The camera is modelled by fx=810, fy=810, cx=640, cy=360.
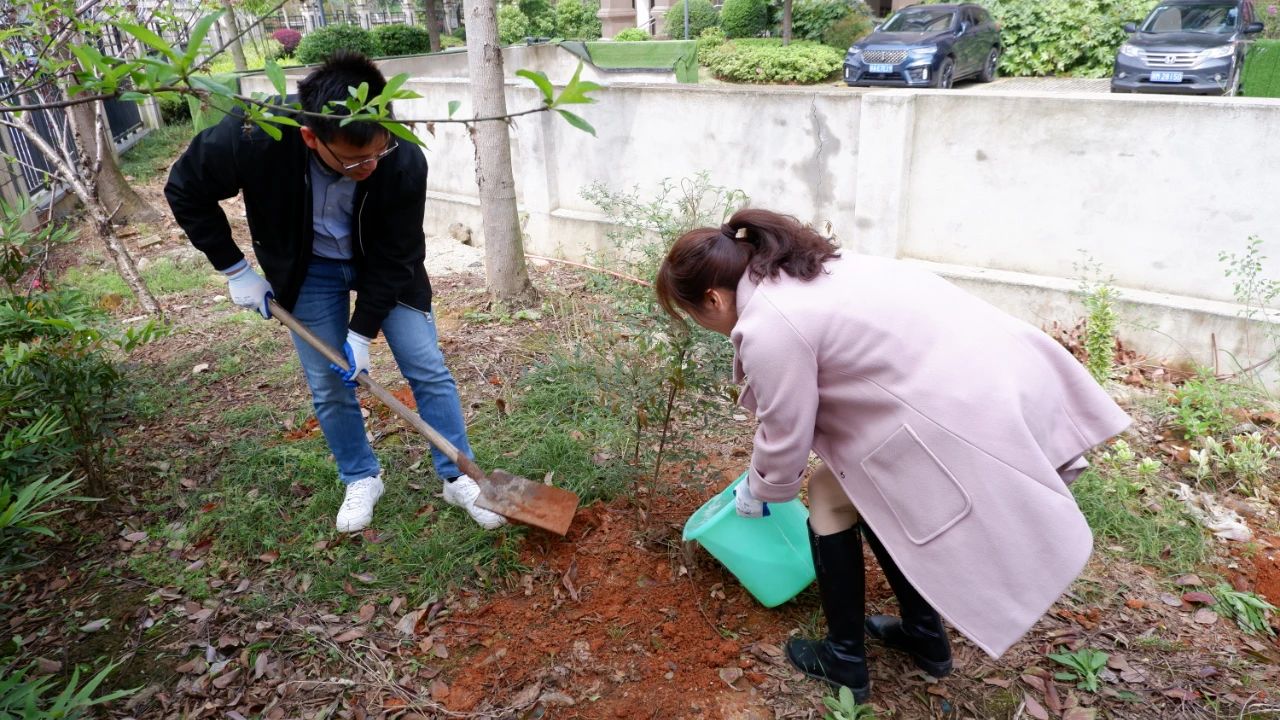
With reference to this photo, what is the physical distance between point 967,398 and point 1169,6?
41.1ft

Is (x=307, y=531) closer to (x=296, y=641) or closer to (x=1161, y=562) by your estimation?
(x=296, y=641)

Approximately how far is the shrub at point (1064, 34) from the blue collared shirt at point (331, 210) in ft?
50.2

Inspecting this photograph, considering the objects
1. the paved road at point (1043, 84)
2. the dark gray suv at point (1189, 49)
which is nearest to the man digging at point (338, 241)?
the dark gray suv at point (1189, 49)

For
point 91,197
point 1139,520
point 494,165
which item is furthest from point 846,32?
point 1139,520

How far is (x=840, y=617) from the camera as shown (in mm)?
2100

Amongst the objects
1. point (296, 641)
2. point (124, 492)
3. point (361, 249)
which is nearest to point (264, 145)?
point (361, 249)

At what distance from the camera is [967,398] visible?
1.67 metres

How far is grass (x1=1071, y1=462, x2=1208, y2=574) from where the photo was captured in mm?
2807

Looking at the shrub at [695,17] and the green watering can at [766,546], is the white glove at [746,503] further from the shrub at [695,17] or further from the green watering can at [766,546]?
the shrub at [695,17]

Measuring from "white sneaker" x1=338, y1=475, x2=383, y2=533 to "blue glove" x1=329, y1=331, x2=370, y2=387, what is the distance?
485 millimetres

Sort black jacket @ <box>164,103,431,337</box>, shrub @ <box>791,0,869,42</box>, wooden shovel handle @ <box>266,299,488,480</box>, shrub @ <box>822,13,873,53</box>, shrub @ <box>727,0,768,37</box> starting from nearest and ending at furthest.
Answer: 1. black jacket @ <box>164,103,431,337</box>
2. wooden shovel handle @ <box>266,299,488,480</box>
3. shrub @ <box>822,13,873,53</box>
4. shrub @ <box>791,0,869,42</box>
5. shrub @ <box>727,0,768,37</box>

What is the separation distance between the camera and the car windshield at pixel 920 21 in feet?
42.3

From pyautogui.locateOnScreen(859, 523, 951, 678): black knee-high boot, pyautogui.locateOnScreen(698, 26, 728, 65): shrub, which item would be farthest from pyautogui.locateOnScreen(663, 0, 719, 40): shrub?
pyautogui.locateOnScreen(859, 523, 951, 678): black knee-high boot

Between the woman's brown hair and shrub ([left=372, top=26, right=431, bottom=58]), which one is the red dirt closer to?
the woman's brown hair
